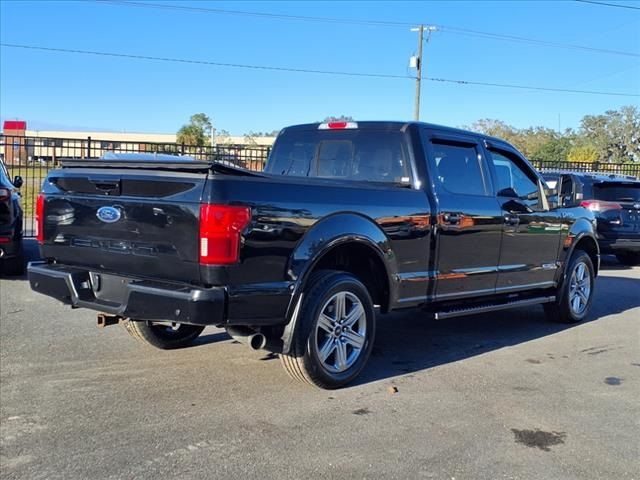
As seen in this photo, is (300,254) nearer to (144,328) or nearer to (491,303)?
(144,328)

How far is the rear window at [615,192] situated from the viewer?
12.1m

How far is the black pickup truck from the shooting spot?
3.96 m

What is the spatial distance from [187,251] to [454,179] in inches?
110

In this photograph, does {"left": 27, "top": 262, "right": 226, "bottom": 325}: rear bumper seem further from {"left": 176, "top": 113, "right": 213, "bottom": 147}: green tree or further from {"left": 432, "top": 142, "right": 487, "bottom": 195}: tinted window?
{"left": 176, "top": 113, "right": 213, "bottom": 147}: green tree

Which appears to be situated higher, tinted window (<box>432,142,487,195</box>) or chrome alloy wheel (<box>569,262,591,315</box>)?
tinted window (<box>432,142,487,195</box>)

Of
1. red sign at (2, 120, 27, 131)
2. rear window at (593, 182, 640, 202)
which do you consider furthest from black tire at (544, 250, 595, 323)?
red sign at (2, 120, 27, 131)

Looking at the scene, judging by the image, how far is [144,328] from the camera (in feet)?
17.9

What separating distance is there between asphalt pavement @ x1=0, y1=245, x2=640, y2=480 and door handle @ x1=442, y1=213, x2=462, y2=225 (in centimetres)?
122

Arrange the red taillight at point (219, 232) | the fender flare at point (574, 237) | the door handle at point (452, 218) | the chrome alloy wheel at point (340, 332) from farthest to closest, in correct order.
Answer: the fender flare at point (574, 237)
the door handle at point (452, 218)
the chrome alloy wheel at point (340, 332)
the red taillight at point (219, 232)

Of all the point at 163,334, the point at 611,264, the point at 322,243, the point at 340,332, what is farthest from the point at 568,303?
the point at 611,264

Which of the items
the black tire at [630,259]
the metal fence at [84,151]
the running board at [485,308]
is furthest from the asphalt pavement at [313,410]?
the metal fence at [84,151]

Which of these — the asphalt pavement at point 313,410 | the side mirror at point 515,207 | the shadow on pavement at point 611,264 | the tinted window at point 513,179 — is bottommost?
the asphalt pavement at point 313,410

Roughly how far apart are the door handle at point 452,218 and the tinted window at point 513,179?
87 centimetres

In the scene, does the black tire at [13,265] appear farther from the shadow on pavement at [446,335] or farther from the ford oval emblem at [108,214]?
the shadow on pavement at [446,335]
